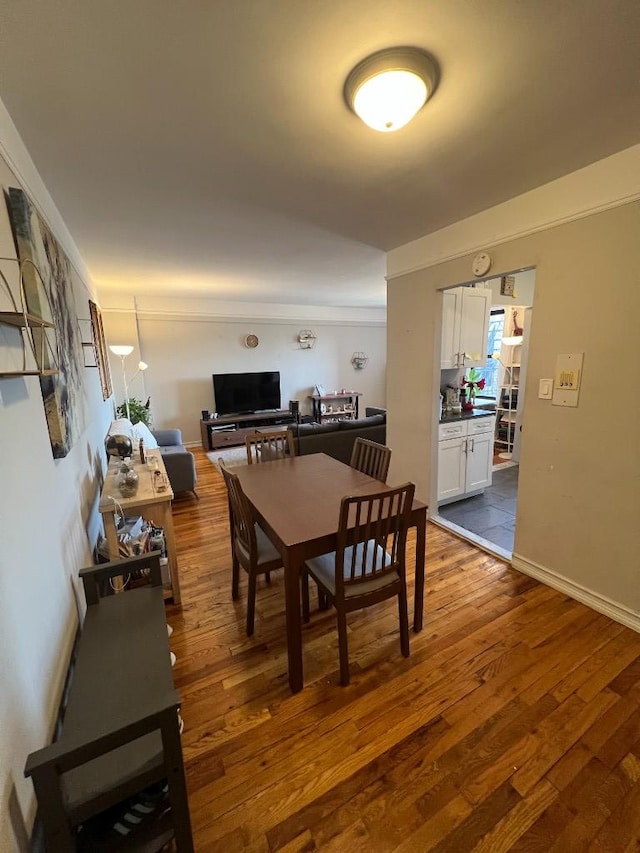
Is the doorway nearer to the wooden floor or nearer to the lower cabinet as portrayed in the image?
the lower cabinet

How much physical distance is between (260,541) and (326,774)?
1.03m

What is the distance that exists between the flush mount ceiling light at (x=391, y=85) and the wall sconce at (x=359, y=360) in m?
6.15

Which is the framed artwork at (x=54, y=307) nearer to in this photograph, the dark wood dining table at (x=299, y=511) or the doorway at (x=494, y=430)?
the dark wood dining table at (x=299, y=511)

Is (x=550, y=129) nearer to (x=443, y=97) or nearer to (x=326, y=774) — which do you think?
(x=443, y=97)

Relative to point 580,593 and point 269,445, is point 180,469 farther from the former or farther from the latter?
point 580,593

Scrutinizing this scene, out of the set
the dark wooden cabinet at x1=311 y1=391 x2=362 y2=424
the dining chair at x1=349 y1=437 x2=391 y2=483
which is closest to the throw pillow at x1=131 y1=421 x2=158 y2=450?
the dining chair at x1=349 y1=437 x2=391 y2=483

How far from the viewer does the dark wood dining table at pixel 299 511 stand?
4.97 feet

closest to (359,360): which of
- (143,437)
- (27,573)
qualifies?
(143,437)

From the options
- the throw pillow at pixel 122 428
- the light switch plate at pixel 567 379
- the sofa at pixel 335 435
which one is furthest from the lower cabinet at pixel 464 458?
the throw pillow at pixel 122 428

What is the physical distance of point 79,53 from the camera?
3.62 feet

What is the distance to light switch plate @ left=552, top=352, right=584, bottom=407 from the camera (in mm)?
2036

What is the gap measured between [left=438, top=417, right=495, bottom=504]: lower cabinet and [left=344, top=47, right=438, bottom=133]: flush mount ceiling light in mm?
2468

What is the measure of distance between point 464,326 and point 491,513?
1.85 m

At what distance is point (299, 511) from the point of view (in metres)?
1.77
